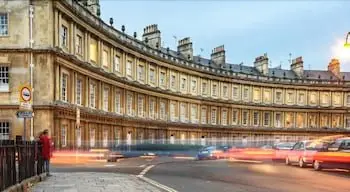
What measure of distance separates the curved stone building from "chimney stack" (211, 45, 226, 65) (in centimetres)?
18

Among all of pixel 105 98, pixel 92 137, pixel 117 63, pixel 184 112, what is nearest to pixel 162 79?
pixel 184 112

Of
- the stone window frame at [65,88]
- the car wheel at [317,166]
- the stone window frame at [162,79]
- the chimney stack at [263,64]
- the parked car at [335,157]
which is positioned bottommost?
the car wheel at [317,166]

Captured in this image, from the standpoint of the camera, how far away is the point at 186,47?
221 feet

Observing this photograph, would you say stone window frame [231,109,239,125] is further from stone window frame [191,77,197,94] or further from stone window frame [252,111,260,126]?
stone window frame [191,77,197,94]

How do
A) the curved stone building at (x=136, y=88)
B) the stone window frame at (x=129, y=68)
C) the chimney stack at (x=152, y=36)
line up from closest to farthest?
the curved stone building at (x=136, y=88) < the stone window frame at (x=129, y=68) < the chimney stack at (x=152, y=36)

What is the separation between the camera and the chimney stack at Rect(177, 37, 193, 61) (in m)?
67.1

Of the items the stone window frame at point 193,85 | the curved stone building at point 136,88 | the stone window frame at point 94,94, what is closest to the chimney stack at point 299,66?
the curved stone building at point 136,88

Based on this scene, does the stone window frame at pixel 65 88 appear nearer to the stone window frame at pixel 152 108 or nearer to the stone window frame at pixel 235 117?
the stone window frame at pixel 152 108

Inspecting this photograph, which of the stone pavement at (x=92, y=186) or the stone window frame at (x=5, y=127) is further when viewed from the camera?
the stone window frame at (x=5, y=127)

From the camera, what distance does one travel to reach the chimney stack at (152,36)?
193 feet

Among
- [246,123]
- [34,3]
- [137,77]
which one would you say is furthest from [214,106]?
[34,3]

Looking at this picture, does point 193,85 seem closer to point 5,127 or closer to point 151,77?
point 151,77

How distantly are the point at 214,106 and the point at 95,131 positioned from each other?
3180 centimetres

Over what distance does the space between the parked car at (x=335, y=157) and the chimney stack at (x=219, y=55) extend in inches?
2078
